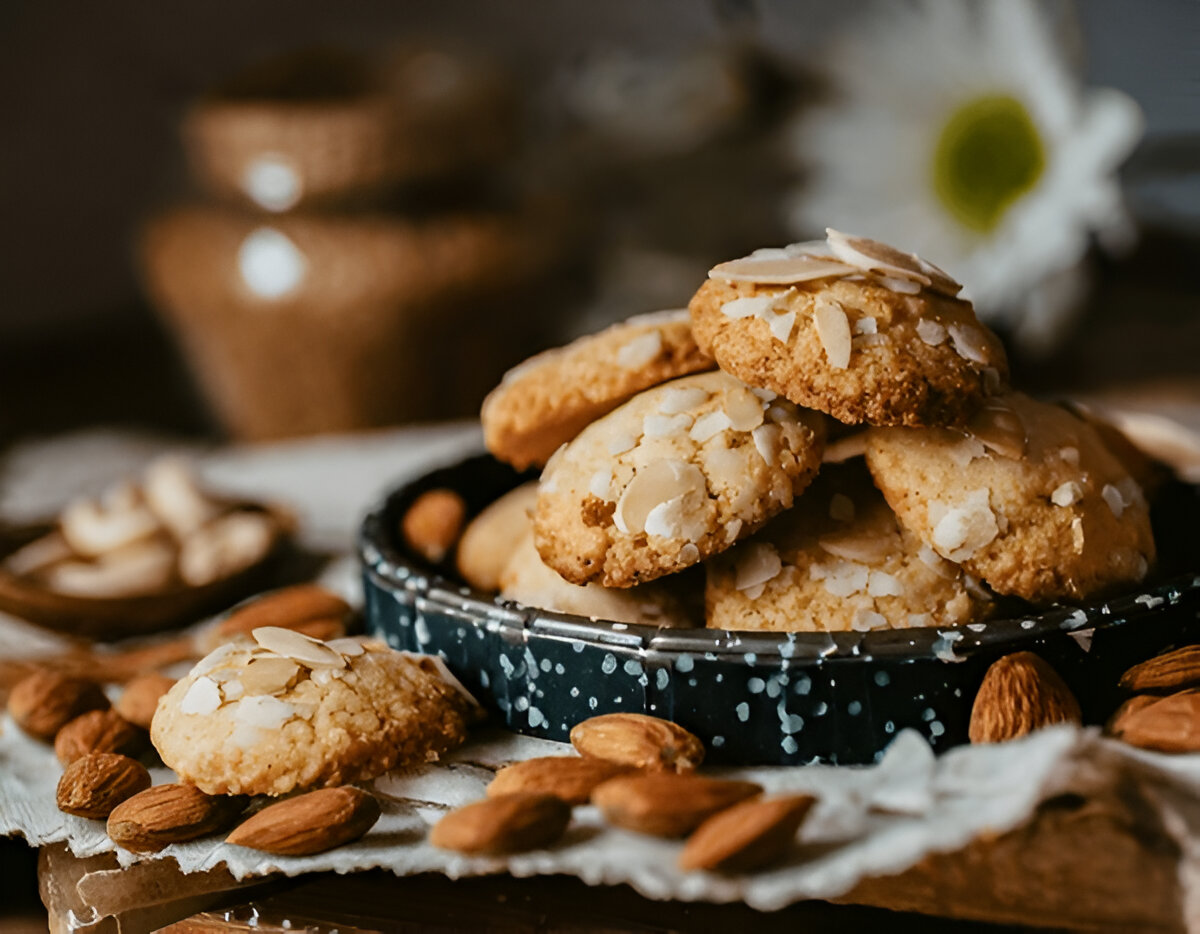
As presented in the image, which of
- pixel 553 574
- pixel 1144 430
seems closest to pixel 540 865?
pixel 553 574

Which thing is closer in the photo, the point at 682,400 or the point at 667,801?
the point at 667,801

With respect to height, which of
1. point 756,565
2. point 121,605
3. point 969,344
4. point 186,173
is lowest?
point 121,605

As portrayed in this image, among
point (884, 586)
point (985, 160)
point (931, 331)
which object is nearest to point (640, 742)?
point (884, 586)

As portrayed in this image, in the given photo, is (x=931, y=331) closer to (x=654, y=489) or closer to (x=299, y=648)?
(x=654, y=489)

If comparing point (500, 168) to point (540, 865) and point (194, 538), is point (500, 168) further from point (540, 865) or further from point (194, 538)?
point (540, 865)

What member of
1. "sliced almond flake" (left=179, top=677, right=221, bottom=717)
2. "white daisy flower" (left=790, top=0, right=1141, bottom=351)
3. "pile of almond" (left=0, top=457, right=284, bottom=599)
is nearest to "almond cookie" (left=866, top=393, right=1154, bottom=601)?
"sliced almond flake" (left=179, top=677, right=221, bottom=717)

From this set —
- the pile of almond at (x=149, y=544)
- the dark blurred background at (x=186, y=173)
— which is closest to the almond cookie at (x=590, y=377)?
the pile of almond at (x=149, y=544)
